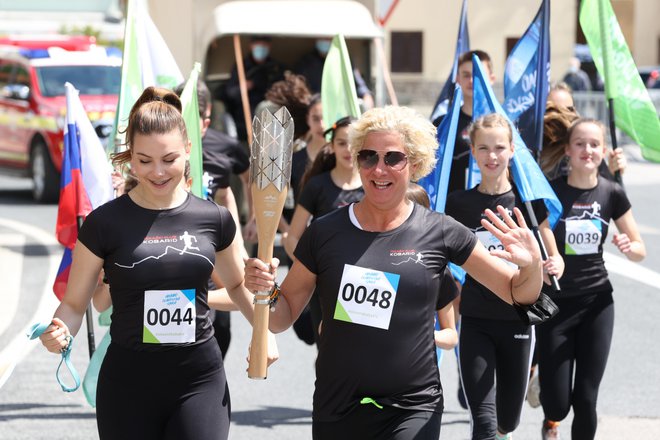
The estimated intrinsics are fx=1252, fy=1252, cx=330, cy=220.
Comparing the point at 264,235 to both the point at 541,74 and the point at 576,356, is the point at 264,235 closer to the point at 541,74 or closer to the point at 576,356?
the point at 576,356

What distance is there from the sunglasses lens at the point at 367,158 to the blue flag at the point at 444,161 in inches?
87.9

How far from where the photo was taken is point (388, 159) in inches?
174

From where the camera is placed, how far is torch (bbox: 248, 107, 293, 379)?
4.28 meters

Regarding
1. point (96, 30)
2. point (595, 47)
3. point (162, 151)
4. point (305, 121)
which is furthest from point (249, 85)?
point (96, 30)

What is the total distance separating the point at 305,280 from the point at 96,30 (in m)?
34.6

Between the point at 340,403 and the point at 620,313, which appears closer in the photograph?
the point at 340,403

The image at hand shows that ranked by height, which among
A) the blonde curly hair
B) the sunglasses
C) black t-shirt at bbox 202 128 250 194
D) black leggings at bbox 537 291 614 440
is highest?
the blonde curly hair

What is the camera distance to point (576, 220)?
667cm

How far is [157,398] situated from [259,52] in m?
10.5

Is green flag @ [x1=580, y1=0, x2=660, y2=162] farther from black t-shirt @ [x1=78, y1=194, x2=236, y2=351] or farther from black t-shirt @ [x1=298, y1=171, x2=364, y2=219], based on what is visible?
black t-shirt @ [x1=78, y1=194, x2=236, y2=351]

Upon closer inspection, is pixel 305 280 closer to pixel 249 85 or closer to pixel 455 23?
pixel 249 85

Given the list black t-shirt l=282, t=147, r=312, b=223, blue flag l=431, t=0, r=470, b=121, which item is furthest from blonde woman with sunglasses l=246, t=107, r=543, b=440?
blue flag l=431, t=0, r=470, b=121

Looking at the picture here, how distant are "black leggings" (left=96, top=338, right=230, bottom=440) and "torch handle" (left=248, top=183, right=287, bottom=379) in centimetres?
37

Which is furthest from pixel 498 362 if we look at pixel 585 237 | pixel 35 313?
pixel 35 313
